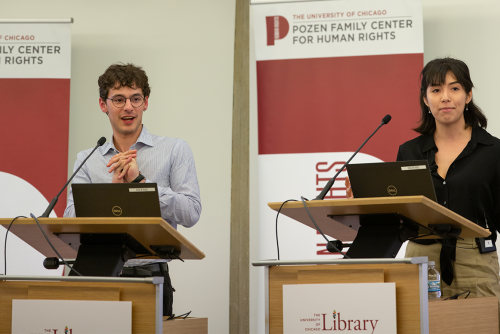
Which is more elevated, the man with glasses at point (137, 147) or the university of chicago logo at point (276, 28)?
the university of chicago logo at point (276, 28)

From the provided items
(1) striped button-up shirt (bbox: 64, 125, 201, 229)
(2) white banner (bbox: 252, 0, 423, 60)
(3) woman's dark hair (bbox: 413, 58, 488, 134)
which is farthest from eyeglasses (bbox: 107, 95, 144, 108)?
(2) white banner (bbox: 252, 0, 423, 60)

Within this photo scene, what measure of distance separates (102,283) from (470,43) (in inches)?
131

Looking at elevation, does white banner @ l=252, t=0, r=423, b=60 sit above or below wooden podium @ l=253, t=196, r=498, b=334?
above

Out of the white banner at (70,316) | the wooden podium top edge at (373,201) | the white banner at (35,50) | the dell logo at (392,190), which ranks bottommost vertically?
the white banner at (70,316)

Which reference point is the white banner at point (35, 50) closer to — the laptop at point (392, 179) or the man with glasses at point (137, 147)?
the man with glasses at point (137, 147)

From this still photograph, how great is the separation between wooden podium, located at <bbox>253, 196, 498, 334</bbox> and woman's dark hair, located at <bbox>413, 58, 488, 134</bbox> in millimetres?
714

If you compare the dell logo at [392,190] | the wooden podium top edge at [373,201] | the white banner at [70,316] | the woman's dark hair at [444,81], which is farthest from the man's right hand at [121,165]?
the woman's dark hair at [444,81]

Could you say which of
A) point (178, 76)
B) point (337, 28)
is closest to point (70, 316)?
point (337, 28)

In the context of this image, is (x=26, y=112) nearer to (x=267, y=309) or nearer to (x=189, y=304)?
(x=189, y=304)

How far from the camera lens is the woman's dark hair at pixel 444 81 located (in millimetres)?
2383

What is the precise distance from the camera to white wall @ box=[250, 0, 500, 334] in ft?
12.9

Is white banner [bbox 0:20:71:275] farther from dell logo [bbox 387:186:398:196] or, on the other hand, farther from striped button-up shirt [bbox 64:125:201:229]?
dell logo [bbox 387:186:398:196]

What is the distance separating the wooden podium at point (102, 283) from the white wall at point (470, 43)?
7.21 ft

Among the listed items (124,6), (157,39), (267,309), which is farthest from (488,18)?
(267,309)
